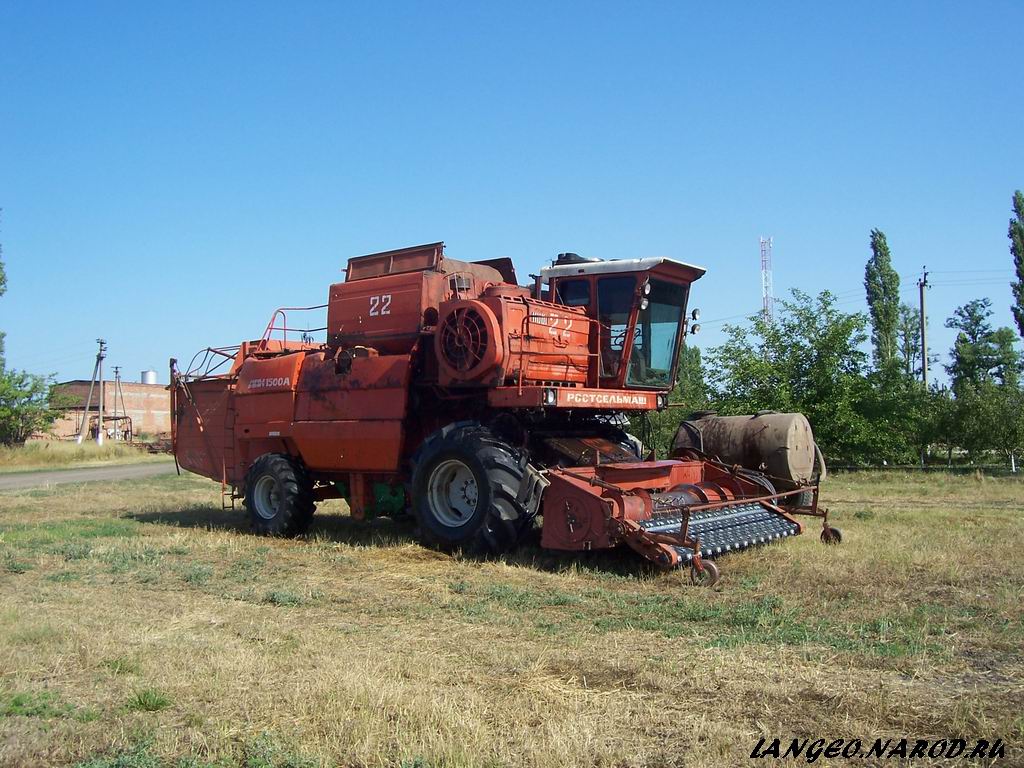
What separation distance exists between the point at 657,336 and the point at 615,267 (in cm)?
111

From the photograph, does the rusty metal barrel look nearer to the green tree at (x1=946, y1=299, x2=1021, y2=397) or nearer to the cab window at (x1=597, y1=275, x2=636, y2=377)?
the cab window at (x1=597, y1=275, x2=636, y2=377)

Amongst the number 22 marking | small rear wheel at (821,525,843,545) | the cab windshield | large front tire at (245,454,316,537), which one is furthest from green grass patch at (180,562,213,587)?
small rear wheel at (821,525,843,545)

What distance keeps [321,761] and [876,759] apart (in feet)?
7.80

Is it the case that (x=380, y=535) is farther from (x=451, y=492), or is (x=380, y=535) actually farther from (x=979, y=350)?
(x=979, y=350)

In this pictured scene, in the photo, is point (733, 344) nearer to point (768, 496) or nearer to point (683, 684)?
point (768, 496)

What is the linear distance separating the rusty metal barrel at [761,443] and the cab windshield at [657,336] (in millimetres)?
1031

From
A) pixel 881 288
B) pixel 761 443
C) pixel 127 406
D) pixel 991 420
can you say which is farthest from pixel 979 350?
pixel 127 406

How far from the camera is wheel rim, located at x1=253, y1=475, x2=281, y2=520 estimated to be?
12.6 metres

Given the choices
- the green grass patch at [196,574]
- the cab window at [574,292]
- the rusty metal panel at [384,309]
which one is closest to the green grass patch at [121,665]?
the green grass patch at [196,574]

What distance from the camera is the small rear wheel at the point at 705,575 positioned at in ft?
24.7

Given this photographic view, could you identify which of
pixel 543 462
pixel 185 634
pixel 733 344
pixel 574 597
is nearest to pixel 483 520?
pixel 543 462

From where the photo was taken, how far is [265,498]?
12.7 metres

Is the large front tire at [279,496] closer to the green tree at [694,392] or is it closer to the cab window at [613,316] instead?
the cab window at [613,316]

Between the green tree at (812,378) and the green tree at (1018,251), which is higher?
the green tree at (1018,251)
